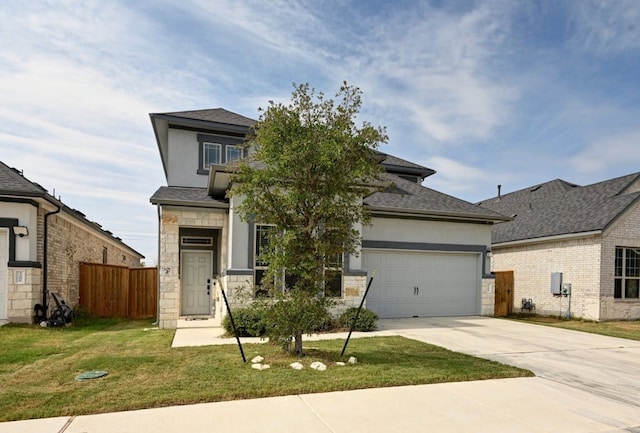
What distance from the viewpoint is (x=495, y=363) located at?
22.9 feet

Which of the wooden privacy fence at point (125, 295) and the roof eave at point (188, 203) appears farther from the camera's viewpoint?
the wooden privacy fence at point (125, 295)

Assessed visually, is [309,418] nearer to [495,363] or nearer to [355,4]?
[495,363]

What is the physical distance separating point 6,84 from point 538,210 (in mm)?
19498

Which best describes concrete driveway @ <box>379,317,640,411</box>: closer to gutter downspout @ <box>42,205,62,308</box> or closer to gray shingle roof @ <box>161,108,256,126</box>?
gray shingle roof @ <box>161,108,256,126</box>

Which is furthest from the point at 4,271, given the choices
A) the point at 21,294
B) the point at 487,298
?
the point at 487,298

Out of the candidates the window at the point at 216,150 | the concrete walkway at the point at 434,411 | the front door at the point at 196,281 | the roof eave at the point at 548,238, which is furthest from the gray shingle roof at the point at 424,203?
the concrete walkway at the point at 434,411

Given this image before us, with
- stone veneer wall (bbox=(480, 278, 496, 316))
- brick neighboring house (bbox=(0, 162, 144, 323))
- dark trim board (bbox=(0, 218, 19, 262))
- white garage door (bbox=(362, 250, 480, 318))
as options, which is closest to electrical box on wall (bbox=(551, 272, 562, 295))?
stone veneer wall (bbox=(480, 278, 496, 316))

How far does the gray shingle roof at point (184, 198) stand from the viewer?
10.5 metres

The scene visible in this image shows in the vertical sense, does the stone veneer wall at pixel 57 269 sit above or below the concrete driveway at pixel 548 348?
above

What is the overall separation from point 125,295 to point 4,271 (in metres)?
4.09

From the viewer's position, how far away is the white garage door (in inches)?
502

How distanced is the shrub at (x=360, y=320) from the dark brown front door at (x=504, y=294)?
6789 millimetres

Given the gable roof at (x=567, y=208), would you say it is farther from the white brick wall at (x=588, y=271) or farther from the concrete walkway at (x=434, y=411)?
the concrete walkway at (x=434, y=411)

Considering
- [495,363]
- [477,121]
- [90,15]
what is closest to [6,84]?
[90,15]
